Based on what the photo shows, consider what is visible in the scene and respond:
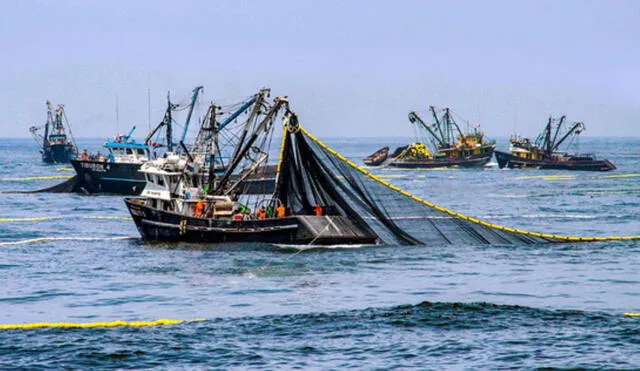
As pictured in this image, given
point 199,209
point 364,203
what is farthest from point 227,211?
point 364,203

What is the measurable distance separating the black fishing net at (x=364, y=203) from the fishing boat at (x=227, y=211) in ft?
1.00

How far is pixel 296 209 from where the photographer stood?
50031 mm

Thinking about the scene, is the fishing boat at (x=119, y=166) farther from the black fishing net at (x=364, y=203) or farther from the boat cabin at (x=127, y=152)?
the black fishing net at (x=364, y=203)

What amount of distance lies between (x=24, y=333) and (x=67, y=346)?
2.46 m

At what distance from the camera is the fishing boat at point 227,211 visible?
4941cm

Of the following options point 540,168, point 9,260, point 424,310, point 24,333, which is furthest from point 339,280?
point 540,168

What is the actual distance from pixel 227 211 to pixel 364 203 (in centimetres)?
811

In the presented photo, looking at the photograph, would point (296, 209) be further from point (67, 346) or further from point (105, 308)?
point (67, 346)

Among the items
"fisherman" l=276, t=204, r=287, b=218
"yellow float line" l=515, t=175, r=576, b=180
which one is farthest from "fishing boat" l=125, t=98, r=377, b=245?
"yellow float line" l=515, t=175, r=576, b=180

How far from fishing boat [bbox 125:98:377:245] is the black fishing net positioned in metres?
0.31

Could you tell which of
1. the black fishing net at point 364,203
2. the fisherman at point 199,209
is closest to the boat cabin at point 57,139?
the fisherman at point 199,209

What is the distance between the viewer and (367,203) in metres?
47.5

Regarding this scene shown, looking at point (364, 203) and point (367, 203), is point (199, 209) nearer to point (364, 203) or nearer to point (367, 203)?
A: point (364, 203)

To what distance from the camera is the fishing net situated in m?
47.0
